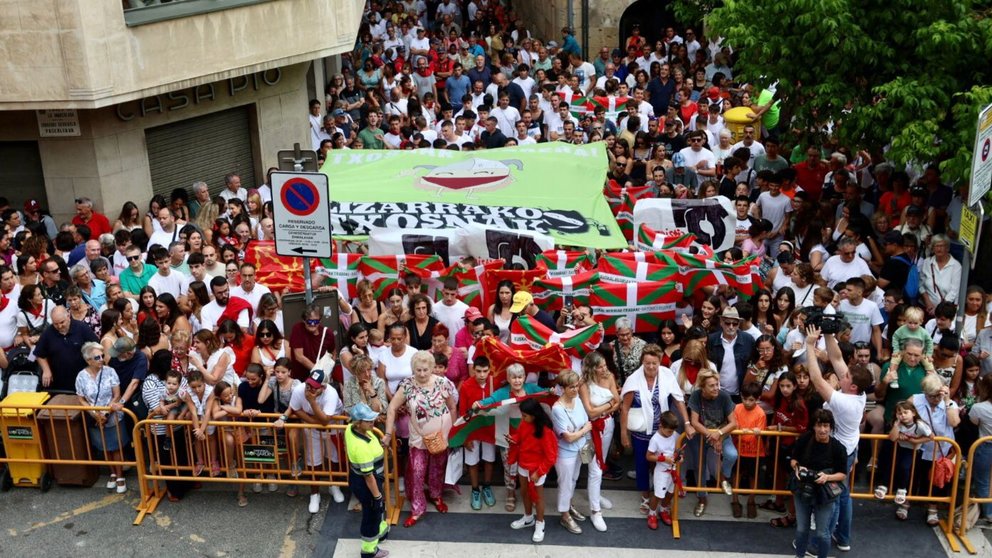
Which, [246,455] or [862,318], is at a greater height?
[862,318]

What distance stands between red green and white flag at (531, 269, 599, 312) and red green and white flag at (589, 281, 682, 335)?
0.10 m

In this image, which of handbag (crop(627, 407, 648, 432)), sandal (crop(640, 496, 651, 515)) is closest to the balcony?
handbag (crop(627, 407, 648, 432))

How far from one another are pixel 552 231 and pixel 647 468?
11.1 feet

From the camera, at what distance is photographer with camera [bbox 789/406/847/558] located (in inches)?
356

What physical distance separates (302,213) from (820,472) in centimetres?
501

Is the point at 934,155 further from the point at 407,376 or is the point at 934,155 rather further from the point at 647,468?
the point at 407,376

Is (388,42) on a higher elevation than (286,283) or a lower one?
higher

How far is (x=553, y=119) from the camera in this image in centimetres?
1916

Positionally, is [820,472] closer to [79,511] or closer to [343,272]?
[343,272]

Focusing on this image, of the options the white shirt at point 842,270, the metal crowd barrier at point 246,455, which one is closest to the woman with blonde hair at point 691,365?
the white shirt at point 842,270

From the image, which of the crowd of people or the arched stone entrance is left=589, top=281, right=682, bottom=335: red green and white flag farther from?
the arched stone entrance

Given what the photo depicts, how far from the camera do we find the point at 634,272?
39.0 feet

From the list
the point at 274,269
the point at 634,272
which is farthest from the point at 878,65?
the point at 274,269

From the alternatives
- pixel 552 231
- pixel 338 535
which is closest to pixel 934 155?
pixel 552 231
